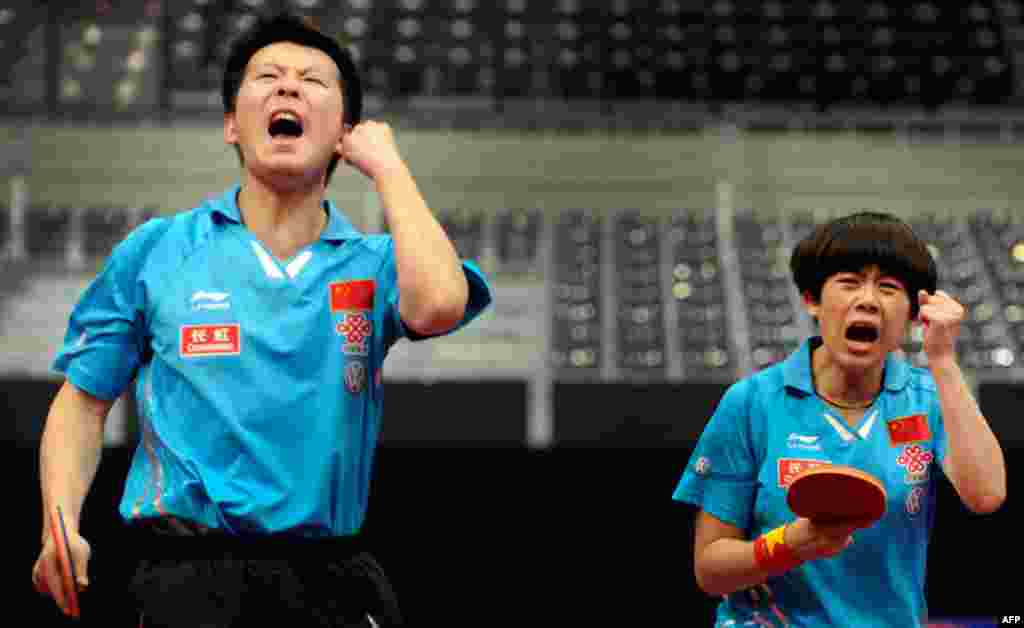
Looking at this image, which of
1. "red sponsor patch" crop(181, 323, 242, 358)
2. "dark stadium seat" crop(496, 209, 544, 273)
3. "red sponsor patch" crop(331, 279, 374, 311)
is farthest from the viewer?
"dark stadium seat" crop(496, 209, 544, 273)

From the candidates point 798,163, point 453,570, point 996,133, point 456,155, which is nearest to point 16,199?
point 456,155

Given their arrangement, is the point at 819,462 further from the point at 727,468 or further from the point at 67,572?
the point at 67,572

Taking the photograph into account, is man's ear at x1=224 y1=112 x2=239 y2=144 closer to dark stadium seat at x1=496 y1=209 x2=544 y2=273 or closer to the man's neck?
the man's neck

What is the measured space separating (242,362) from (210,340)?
0.07 meters

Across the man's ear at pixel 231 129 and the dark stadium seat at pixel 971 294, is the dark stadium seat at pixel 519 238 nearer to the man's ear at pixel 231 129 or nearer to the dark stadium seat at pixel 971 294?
the dark stadium seat at pixel 971 294

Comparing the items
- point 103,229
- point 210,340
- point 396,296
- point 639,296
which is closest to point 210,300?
point 210,340

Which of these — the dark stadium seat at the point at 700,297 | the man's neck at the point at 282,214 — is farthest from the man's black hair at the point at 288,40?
the dark stadium seat at the point at 700,297

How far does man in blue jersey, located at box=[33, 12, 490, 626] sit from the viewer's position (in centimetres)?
247

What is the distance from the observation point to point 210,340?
8.43 ft

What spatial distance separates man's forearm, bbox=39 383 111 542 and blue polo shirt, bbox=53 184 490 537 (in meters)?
0.04

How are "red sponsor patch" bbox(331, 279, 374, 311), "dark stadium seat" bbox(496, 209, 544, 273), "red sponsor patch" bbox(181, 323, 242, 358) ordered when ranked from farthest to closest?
"dark stadium seat" bbox(496, 209, 544, 273), "red sponsor patch" bbox(331, 279, 374, 311), "red sponsor patch" bbox(181, 323, 242, 358)

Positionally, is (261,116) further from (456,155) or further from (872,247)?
(456,155)

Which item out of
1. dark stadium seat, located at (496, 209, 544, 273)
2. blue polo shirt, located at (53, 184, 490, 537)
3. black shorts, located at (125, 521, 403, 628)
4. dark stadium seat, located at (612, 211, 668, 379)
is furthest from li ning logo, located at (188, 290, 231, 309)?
dark stadium seat, located at (496, 209, 544, 273)

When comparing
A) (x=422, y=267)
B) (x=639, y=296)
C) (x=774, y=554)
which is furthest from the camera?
(x=639, y=296)
